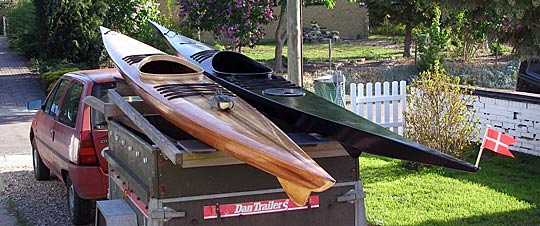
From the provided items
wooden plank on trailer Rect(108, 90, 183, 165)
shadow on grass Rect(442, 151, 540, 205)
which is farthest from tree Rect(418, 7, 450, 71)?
wooden plank on trailer Rect(108, 90, 183, 165)

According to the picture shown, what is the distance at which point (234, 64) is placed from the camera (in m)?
6.69

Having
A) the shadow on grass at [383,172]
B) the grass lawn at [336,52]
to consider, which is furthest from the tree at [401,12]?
the shadow on grass at [383,172]

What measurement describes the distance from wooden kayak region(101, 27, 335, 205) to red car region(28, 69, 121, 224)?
4.97 feet

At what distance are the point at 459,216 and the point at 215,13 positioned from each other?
36.8 ft

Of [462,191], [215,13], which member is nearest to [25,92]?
[215,13]

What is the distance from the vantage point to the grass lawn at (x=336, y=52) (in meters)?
26.2

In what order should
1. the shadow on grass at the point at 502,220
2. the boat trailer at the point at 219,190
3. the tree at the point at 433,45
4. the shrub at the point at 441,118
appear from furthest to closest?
the tree at the point at 433,45 < the shrub at the point at 441,118 < the shadow on grass at the point at 502,220 < the boat trailer at the point at 219,190

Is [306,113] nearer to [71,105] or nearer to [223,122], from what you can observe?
[223,122]

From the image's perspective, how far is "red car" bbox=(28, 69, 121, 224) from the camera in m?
7.27

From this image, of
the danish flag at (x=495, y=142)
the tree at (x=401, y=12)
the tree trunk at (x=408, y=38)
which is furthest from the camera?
the tree trunk at (x=408, y=38)

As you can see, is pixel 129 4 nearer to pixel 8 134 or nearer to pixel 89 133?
pixel 8 134

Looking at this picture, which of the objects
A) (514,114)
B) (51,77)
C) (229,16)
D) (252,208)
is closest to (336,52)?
(229,16)

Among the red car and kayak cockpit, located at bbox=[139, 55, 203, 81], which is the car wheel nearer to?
the red car

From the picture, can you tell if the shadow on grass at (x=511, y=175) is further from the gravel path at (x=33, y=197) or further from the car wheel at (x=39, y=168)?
the car wheel at (x=39, y=168)
